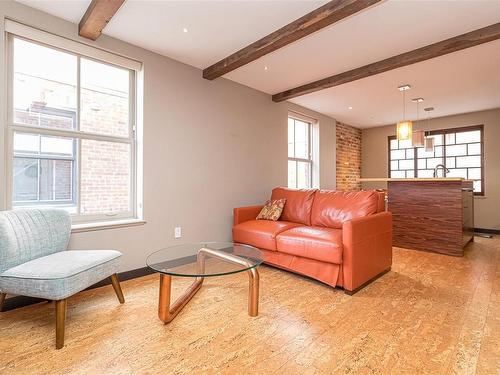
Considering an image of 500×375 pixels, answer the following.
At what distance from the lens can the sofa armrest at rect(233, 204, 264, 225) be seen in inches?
137

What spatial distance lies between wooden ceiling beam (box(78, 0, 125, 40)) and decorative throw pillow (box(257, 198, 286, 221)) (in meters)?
2.54

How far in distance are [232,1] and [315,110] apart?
3354 mm

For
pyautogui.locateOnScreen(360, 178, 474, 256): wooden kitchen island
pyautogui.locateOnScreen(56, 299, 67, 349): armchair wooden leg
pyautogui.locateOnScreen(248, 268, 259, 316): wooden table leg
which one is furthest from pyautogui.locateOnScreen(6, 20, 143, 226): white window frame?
pyautogui.locateOnScreen(360, 178, 474, 256): wooden kitchen island

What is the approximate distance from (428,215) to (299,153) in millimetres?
2257

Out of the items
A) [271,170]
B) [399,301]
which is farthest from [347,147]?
[399,301]

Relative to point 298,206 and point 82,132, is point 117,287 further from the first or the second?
point 298,206

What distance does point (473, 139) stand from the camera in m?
5.36

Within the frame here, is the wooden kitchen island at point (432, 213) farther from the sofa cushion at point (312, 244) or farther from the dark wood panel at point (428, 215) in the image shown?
the sofa cushion at point (312, 244)

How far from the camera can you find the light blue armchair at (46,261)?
5.32 ft

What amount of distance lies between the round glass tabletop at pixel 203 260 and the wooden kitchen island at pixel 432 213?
2.87m

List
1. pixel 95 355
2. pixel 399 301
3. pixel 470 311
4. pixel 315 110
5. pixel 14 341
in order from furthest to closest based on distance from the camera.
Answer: pixel 315 110
pixel 399 301
pixel 470 311
pixel 14 341
pixel 95 355

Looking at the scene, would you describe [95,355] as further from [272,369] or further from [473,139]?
[473,139]

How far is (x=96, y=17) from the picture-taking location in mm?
2166

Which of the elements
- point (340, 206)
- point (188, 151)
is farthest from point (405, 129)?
point (188, 151)
